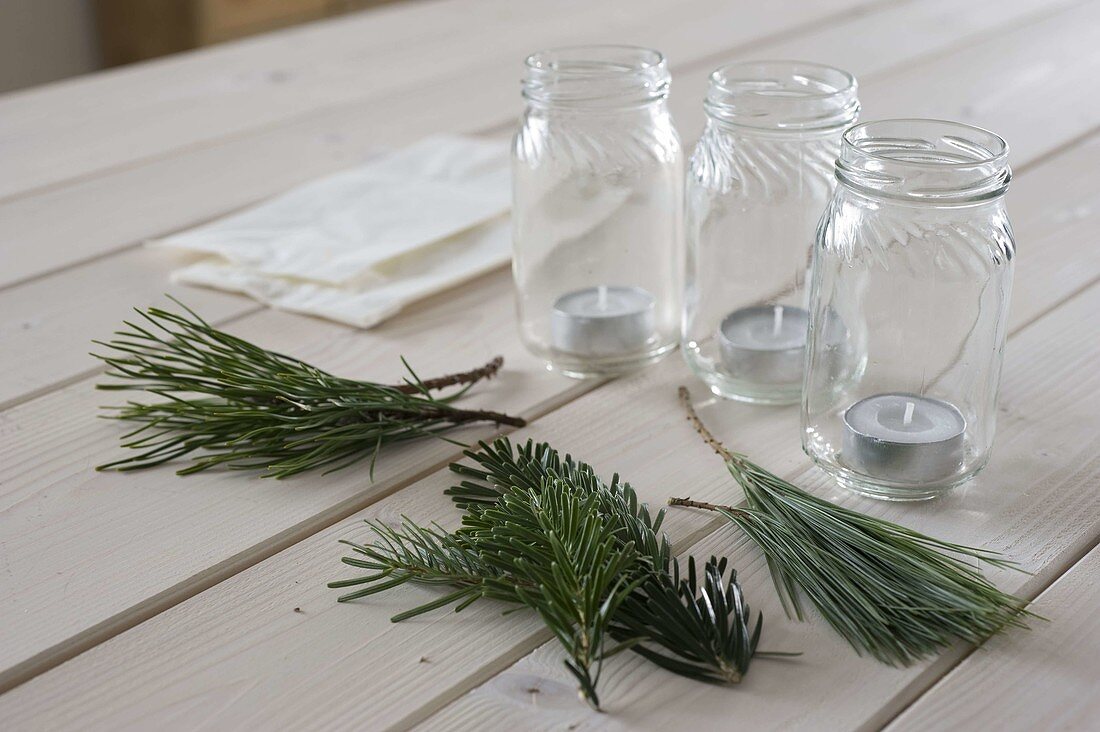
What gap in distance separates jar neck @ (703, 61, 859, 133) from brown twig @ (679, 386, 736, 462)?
0.16 meters

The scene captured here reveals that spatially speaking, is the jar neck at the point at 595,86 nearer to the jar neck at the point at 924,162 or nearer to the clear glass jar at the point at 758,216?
the clear glass jar at the point at 758,216

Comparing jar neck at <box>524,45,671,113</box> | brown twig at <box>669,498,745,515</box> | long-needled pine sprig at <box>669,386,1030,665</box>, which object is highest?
jar neck at <box>524,45,671,113</box>

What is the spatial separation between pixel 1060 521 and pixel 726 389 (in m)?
0.21

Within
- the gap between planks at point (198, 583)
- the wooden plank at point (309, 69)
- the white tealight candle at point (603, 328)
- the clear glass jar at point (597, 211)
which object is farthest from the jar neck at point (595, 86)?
the wooden plank at point (309, 69)

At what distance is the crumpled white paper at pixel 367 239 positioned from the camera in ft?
2.93

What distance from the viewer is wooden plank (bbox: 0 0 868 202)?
1.19 meters

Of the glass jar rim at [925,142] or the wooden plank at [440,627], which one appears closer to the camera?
the wooden plank at [440,627]

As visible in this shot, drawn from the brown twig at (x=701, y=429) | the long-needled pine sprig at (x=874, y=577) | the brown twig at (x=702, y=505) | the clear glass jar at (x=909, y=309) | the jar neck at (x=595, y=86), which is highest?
the jar neck at (x=595, y=86)

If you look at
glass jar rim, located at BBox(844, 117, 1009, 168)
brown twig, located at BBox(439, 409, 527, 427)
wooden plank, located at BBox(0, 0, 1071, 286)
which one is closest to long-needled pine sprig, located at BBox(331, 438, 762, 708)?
brown twig, located at BBox(439, 409, 527, 427)

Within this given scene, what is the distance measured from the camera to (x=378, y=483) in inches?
25.8

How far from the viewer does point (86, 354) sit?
812 mm

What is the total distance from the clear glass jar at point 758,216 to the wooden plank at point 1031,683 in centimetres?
24

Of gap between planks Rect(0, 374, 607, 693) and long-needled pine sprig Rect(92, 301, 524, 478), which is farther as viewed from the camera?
long-needled pine sprig Rect(92, 301, 524, 478)

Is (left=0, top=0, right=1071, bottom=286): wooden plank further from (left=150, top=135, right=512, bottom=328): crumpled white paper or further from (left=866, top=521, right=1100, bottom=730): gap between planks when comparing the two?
(left=866, top=521, right=1100, bottom=730): gap between planks
